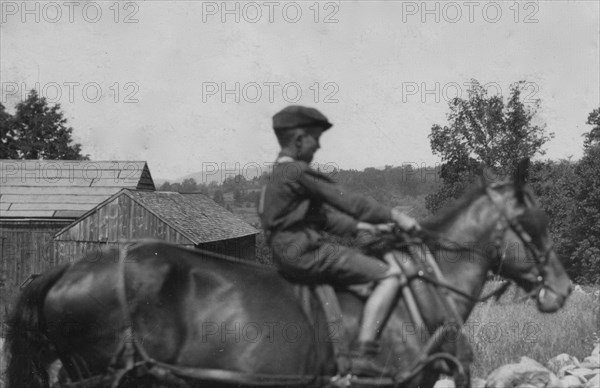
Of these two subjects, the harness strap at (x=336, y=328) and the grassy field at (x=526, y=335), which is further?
the grassy field at (x=526, y=335)

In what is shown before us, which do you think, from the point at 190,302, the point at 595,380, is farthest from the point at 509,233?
the point at 595,380

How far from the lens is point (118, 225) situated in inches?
814

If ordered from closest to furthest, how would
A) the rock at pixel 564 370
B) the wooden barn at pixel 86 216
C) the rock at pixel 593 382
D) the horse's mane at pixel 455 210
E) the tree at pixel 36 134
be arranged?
the horse's mane at pixel 455 210 → the rock at pixel 593 382 → the rock at pixel 564 370 → the wooden barn at pixel 86 216 → the tree at pixel 36 134

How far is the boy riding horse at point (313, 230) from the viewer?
4.23 m

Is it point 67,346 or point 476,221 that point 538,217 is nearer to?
point 476,221

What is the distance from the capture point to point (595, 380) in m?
7.38

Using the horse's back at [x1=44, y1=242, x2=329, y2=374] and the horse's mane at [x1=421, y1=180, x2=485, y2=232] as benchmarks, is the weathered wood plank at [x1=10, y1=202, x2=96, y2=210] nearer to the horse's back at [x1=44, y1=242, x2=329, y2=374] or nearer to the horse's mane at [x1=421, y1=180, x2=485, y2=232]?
the horse's back at [x1=44, y1=242, x2=329, y2=374]

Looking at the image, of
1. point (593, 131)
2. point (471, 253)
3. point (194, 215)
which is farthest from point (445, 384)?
point (593, 131)

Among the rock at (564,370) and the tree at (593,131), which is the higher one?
the tree at (593,131)

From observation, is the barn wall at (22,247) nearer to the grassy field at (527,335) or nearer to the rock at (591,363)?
the grassy field at (527,335)

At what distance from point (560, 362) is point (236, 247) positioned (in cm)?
2030

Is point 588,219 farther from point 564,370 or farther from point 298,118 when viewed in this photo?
point 298,118

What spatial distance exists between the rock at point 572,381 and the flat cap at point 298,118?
5.56 metres

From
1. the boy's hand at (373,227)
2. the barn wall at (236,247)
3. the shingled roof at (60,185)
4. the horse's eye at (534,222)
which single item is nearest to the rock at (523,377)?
the horse's eye at (534,222)
